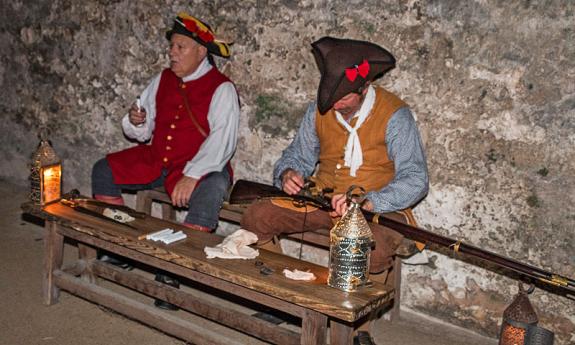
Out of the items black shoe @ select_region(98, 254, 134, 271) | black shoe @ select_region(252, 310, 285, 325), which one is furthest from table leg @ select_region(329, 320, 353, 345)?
black shoe @ select_region(98, 254, 134, 271)

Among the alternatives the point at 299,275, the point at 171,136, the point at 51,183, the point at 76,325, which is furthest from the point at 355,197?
the point at 51,183

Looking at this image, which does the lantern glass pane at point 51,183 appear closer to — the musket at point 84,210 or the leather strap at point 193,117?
the musket at point 84,210

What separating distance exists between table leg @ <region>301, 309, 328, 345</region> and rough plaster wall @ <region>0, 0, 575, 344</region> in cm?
146

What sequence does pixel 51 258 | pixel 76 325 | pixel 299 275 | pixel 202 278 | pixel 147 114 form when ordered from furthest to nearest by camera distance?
pixel 147 114, pixel 51 258, pixel 76 325, pixel 202 278, pixel 299 275

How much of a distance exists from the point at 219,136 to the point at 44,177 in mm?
1190

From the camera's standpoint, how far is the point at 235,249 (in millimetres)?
3828

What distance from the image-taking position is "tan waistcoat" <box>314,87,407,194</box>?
434 cm

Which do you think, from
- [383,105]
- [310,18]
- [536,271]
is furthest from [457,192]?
[310,18]

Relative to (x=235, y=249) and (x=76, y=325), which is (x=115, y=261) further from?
(x=235, y=249)

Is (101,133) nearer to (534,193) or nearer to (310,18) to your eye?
(310,18)

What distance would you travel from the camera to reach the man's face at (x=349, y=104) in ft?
14.0

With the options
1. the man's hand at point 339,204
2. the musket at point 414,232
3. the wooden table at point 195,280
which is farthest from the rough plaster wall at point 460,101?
the wooden table at point 195,280

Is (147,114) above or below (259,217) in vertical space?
above

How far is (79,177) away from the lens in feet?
21.3
